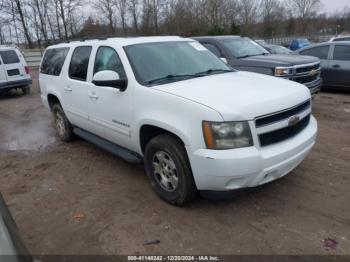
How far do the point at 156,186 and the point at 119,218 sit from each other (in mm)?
590

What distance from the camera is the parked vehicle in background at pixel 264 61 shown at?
23.6 feet

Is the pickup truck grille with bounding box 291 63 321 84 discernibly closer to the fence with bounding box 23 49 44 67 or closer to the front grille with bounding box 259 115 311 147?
the front grille with bounding box 259 115 311 147

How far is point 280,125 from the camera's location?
336 cm

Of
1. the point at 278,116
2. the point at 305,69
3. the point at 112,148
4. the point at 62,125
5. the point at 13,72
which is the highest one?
the point at 278,116

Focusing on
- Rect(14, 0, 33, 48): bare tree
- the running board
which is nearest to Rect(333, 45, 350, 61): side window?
the running board

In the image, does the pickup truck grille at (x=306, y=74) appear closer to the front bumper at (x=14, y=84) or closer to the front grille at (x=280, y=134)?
the front grille at (x=280, y=134)

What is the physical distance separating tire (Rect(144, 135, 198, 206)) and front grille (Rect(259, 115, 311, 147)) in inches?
31.6

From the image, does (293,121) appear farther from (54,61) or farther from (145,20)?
(145,20)

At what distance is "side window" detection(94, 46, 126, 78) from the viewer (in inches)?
167

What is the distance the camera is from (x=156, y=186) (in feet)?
13.1

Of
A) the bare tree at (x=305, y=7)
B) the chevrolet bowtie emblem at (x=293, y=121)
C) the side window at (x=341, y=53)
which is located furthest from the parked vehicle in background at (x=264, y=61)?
the bare tree at (x=305, y=7)

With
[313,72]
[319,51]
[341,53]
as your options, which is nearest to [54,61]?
[313,72]

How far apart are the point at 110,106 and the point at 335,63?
25.9 ft

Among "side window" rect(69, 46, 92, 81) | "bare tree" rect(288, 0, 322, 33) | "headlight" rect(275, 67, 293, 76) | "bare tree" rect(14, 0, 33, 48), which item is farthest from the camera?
"bare tree" rect(288, 0, 322, 33)
